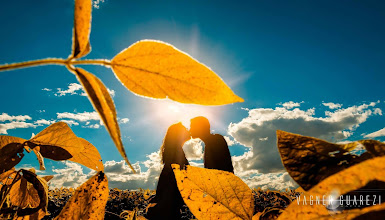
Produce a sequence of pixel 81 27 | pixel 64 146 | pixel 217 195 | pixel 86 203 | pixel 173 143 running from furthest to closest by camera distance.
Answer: pixel 173 143
pixel 64 146
pixel 86 203
pixel 217 195
pixel 81 27

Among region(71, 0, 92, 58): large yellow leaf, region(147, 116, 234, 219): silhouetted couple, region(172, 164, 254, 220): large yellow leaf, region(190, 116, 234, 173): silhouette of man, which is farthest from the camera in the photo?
region(147, 116, 234, 219): silhouetted couple

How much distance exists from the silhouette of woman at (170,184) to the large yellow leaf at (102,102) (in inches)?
81.0

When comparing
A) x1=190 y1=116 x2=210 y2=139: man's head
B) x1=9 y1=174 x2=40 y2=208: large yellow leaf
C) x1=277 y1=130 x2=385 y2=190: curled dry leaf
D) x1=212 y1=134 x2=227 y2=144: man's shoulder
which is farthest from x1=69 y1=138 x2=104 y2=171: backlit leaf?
x1=190 y1=116 x2=210 y2=139: man's head

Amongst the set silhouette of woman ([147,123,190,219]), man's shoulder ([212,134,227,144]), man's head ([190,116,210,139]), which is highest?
man's head ([190,116,210,139])

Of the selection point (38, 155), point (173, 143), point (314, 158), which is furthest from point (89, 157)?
point (173, 143)

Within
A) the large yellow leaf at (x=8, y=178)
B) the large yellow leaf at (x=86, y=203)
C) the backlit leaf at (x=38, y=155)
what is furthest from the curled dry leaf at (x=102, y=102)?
the large yellow leaf at (x=8, y=178)

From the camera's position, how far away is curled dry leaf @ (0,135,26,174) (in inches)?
31.0

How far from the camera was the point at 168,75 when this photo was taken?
44 cm

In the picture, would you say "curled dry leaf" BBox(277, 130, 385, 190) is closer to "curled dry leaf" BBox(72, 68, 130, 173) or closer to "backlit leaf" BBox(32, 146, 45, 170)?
"curled dry leaf" BBox(72, 68, 130, 173)

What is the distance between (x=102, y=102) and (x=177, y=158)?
2753mm

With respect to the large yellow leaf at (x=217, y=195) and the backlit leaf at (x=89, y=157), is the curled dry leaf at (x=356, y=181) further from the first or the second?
the backlit leaf at (x=89, y=157)

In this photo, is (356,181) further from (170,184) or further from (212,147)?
(170,184)

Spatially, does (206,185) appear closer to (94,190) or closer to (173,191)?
(94,190)

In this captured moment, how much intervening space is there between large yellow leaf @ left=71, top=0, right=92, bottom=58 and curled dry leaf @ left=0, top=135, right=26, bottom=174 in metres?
0.64
